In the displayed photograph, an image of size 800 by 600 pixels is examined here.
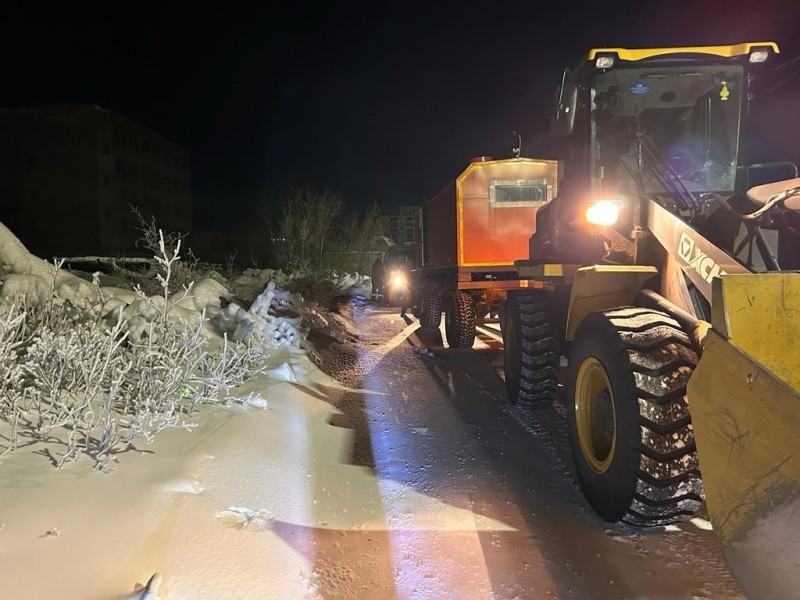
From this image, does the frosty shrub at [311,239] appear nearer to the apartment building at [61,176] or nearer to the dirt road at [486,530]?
the dirt road at [486,530]

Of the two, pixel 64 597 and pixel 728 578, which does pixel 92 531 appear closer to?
pixel 64 597

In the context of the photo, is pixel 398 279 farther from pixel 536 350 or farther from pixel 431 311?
pixel 536 350

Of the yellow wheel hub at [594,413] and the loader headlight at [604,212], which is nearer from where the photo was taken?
the yellow wheel hub at [594,413]

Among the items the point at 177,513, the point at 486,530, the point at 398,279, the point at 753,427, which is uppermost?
the point at 398,279

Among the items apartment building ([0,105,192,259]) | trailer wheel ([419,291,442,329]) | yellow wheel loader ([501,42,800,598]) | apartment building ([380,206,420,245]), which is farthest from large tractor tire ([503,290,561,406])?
apartment building ([0,105,192,259])

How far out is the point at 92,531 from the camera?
288 centimetres

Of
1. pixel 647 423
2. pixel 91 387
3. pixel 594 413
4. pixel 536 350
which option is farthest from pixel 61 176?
pixel 647 423

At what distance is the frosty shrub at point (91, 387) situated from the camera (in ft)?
12.0

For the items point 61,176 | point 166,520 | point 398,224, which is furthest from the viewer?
point 61,176

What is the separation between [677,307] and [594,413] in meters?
0.94

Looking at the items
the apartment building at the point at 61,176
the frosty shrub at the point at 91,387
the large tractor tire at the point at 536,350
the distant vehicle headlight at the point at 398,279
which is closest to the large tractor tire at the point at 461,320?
the large tractor tire at the point at 536,350

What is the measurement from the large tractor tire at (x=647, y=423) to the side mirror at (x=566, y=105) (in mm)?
1856

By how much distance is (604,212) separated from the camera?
463cm

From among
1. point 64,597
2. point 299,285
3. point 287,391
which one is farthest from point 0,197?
point 64,597
